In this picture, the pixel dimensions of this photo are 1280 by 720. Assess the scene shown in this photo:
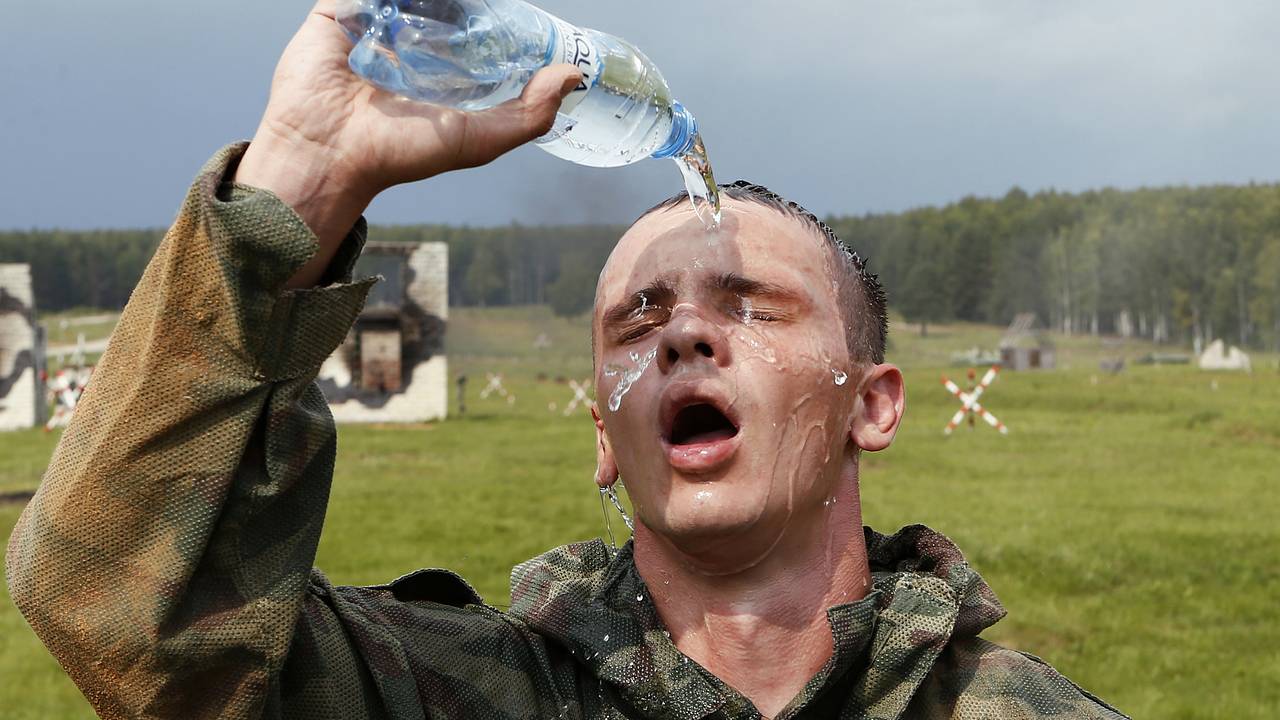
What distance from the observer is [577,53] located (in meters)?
2.60

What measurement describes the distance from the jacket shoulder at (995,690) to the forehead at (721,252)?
2.97 feet

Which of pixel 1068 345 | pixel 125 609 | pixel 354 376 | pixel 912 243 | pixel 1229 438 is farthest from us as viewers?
pixel 912 243

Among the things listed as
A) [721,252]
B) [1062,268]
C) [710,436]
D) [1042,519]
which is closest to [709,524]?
[710,436]

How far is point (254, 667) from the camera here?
2.17 meters

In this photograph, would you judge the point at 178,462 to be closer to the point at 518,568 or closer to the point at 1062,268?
the point at 518,568

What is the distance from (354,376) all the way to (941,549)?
31.8 m

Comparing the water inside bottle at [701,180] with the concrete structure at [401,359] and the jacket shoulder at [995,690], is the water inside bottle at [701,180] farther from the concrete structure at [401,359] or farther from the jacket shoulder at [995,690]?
Result: the concrete structure at [401,359]

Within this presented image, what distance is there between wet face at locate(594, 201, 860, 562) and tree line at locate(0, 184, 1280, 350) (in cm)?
8102

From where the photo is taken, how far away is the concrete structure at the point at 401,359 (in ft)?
110

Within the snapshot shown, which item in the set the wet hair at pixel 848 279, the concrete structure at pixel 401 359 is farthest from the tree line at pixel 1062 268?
the wet hair at pixel 848 279

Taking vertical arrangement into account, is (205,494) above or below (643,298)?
below

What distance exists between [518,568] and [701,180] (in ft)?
3.37

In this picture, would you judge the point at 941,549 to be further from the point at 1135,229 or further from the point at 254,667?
the point at 1135,229

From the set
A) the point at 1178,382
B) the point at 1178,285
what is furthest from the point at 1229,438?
the point at 1178,285
